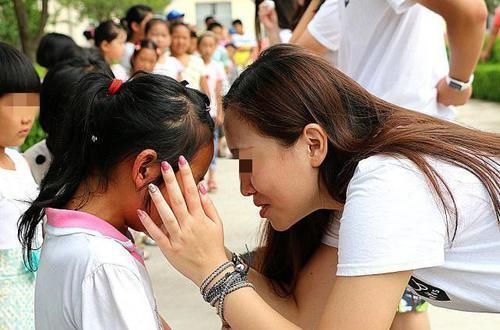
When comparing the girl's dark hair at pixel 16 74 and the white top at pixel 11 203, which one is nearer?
the white top at pixel 11 203

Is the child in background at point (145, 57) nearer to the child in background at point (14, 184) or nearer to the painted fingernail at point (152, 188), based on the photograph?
the child in background at point (14, 184)

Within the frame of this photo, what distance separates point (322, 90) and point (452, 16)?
891 mm

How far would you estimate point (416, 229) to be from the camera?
58.1 inches

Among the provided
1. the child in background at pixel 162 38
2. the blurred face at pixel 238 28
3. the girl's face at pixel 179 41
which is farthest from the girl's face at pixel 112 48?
the blurred face at pixel 238 28

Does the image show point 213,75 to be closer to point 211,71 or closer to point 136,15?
point 211,71

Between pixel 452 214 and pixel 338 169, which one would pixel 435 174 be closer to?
pixel 452 214

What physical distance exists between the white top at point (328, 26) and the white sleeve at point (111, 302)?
4.81 ft

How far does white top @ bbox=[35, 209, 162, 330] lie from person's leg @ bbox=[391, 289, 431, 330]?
1.08 m

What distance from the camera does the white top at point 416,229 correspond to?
57.6 inches

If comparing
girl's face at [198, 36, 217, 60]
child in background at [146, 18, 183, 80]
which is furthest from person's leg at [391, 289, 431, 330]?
girl's face at [198, 36, 217, 60]

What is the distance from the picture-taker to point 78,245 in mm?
1483

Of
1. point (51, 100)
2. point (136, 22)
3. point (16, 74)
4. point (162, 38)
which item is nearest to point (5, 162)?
point (16, 74)

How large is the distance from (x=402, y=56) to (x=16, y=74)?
1296mm

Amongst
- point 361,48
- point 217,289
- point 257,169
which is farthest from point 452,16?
point 217,289
